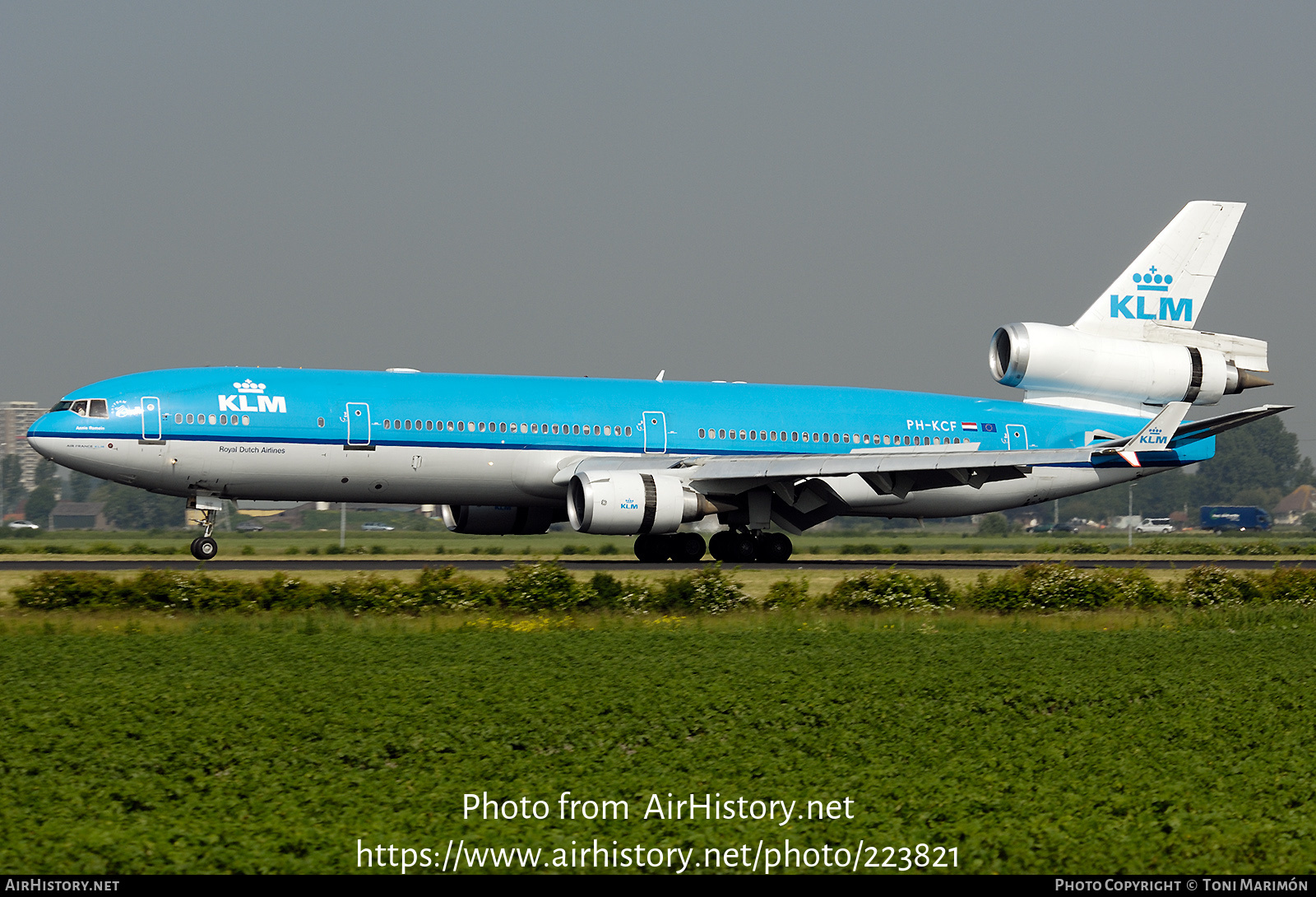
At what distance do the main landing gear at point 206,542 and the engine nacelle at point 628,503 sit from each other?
25.1ft

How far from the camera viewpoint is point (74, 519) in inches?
3979

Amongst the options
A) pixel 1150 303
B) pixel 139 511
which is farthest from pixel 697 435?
pixel 139 511

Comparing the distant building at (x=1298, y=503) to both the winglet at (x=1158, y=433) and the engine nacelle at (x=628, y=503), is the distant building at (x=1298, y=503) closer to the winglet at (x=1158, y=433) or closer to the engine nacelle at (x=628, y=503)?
the winglet at (x=1158, y=433)

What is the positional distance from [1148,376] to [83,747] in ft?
104

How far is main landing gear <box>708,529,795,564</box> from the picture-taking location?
3166 centimetres

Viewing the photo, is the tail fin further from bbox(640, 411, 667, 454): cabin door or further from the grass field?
bbox(640, 411, 667, 454): cabin door

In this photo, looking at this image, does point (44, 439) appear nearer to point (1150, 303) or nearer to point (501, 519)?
point (501, 519)

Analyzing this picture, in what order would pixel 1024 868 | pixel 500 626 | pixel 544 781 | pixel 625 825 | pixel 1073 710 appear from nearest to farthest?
pixel 1024 868 → pixel 625 825 → pixel 544 781 → pixel 1073 710 → pixel 500 626

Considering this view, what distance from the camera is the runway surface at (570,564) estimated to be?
2767 cm

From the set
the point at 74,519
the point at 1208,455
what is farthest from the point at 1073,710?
the point at 74,519

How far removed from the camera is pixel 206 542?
1118 inches

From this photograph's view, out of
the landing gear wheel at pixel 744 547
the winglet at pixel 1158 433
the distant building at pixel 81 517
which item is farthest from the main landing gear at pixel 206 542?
the distant building at pixel 81 517

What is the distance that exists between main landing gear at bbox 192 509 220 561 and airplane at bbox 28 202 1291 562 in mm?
48
